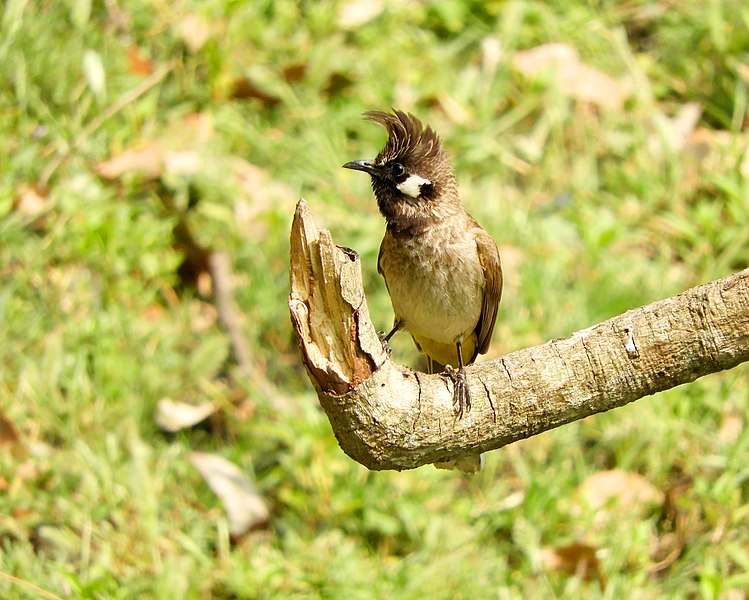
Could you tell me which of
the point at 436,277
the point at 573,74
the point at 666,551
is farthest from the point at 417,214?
the point at 573,74

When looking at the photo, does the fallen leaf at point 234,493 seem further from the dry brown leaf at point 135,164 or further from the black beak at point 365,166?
the dry brown leaf at point 135,164

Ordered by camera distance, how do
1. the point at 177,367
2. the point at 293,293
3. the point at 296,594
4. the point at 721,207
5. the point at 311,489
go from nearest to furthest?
1. the point at 293,293
2. the point at 296,594
3. the point at 311,489
4. the point at 177,367
5. the point at 721,207

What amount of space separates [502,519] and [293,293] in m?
2.14

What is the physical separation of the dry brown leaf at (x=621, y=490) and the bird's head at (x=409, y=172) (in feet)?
4.56

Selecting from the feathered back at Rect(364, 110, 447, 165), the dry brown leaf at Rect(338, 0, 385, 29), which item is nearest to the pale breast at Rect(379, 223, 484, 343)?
the feathered back at Rect(364, 110, 447, 165)

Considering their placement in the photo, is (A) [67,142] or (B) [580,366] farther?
(A) [67,142]

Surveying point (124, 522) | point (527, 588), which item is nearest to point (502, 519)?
point (527, 588)

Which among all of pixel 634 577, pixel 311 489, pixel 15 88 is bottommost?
pixel 634 577

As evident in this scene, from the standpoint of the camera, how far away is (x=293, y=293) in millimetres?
2768

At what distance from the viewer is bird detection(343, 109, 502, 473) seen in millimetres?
4023

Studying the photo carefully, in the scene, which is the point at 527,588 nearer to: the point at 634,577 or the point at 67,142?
the point at 634,577

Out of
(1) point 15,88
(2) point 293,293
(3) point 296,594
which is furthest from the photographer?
(1) point 15,88

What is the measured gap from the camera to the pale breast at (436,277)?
13.3 ft

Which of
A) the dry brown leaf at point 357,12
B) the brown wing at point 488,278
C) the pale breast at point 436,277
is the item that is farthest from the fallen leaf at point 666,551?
the dry brown leaf at point 357,12
